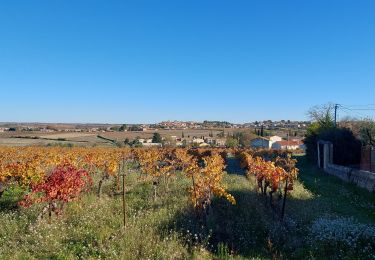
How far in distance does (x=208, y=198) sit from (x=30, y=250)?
13.9 feet

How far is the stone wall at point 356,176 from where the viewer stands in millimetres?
15318

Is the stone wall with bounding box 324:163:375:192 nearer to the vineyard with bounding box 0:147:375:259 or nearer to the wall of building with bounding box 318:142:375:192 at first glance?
the wall of building with bounding box 318:142:375:192

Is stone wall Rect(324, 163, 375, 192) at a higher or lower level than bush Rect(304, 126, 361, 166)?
lower

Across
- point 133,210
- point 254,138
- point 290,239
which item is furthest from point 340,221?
point 254,138

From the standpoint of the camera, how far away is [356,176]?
56.9ft

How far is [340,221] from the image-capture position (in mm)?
9625

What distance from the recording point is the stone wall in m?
15.3

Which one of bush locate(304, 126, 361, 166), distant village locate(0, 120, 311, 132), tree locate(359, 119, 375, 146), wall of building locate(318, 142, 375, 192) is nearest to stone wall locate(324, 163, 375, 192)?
wall of building locate(318, 142, 375, 192)

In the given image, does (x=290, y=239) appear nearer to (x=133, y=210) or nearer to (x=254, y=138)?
(x=133, y=210)

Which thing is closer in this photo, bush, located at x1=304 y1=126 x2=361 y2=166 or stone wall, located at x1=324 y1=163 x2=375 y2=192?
stone wall, located at x1=324 y1=163 x2=375 y2=192

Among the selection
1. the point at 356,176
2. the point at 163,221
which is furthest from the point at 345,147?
the point at 163,221

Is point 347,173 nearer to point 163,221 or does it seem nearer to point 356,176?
point 356,176

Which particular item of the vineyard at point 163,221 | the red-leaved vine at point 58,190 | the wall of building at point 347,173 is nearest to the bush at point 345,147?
the wall of building at point 347,173

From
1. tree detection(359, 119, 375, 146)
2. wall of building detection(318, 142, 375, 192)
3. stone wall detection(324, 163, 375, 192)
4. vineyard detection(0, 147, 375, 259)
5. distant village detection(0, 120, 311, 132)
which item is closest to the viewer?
vineyard detection(0, 147, 375, 259)
